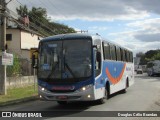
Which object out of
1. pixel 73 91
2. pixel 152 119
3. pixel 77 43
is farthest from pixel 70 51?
pixel 152 119

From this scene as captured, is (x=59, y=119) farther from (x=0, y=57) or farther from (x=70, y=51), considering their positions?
(x=0, y=57)

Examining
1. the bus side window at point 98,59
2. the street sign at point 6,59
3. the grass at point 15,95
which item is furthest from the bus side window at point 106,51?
the street sign at point 6,59

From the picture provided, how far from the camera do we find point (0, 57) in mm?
24734

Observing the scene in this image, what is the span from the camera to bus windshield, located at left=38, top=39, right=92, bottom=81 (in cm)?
1595

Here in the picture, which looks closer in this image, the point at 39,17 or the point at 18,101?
the point at 18,101

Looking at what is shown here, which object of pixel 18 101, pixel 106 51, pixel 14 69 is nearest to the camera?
pixel 106 51

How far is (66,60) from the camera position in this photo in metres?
16.1

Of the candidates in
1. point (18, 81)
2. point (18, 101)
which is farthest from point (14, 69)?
point (18, 101)

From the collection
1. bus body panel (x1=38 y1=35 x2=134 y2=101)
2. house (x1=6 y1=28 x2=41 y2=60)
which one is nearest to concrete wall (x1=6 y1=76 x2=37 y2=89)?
bus body panel (x1=38 y1=35 x2=134 y2=101)

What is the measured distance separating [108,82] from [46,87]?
4.18 metres

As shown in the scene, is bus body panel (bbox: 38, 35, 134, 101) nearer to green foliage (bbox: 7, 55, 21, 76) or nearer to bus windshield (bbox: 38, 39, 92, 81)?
bus windshield (bbox: 38, 39, 92, 81)

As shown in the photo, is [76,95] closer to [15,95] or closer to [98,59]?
[98,59]

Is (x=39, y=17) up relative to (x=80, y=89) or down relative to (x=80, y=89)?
up

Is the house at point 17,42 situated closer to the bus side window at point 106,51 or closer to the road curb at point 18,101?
the road curb at point 18,101
